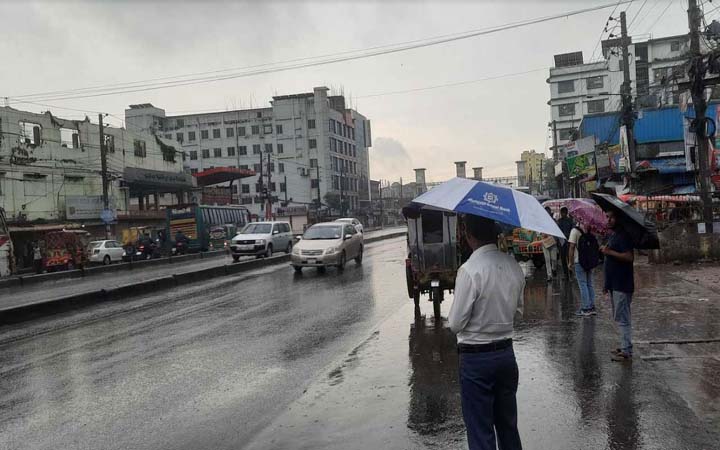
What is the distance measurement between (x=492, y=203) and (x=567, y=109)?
8996 cm

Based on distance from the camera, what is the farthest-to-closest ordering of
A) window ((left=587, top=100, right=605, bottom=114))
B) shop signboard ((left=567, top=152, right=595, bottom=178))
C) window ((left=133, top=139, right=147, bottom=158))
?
window ((left=587, top=100, right=605, bottom=114)) < window ((left=133, top=139, right=147, bottom=158)) < shop signboard ((left=567, top=152, right=595, bottom=178))

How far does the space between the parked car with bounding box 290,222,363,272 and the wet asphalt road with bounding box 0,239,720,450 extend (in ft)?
27.1

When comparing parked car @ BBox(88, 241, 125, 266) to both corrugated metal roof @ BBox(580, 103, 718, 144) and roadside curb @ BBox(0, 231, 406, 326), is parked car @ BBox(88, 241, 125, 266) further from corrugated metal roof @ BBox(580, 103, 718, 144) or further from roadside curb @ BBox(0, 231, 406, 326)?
corrugated metal roof @ BBox(580, 103, 718, 144)

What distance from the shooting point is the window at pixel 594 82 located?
84688 millimetres

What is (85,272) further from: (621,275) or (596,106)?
(596,106)

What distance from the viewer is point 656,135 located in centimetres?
3738

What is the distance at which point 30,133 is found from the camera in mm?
44188

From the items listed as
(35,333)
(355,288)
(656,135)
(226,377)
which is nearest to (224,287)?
(355,288)

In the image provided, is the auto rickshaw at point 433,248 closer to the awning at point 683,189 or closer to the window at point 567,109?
the awning at point 683,189

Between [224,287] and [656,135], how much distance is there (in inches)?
1207

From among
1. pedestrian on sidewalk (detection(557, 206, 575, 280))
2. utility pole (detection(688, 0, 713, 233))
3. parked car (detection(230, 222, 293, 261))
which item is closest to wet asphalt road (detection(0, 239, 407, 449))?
pedestrian on sidewalk (detection(557, 206, 575, 280))

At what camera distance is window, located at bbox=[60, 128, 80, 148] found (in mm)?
47372

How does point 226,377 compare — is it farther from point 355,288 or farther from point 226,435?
point 355,288

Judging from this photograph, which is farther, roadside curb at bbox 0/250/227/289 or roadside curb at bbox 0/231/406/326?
roadside curb at bbox 0/250/227/289
